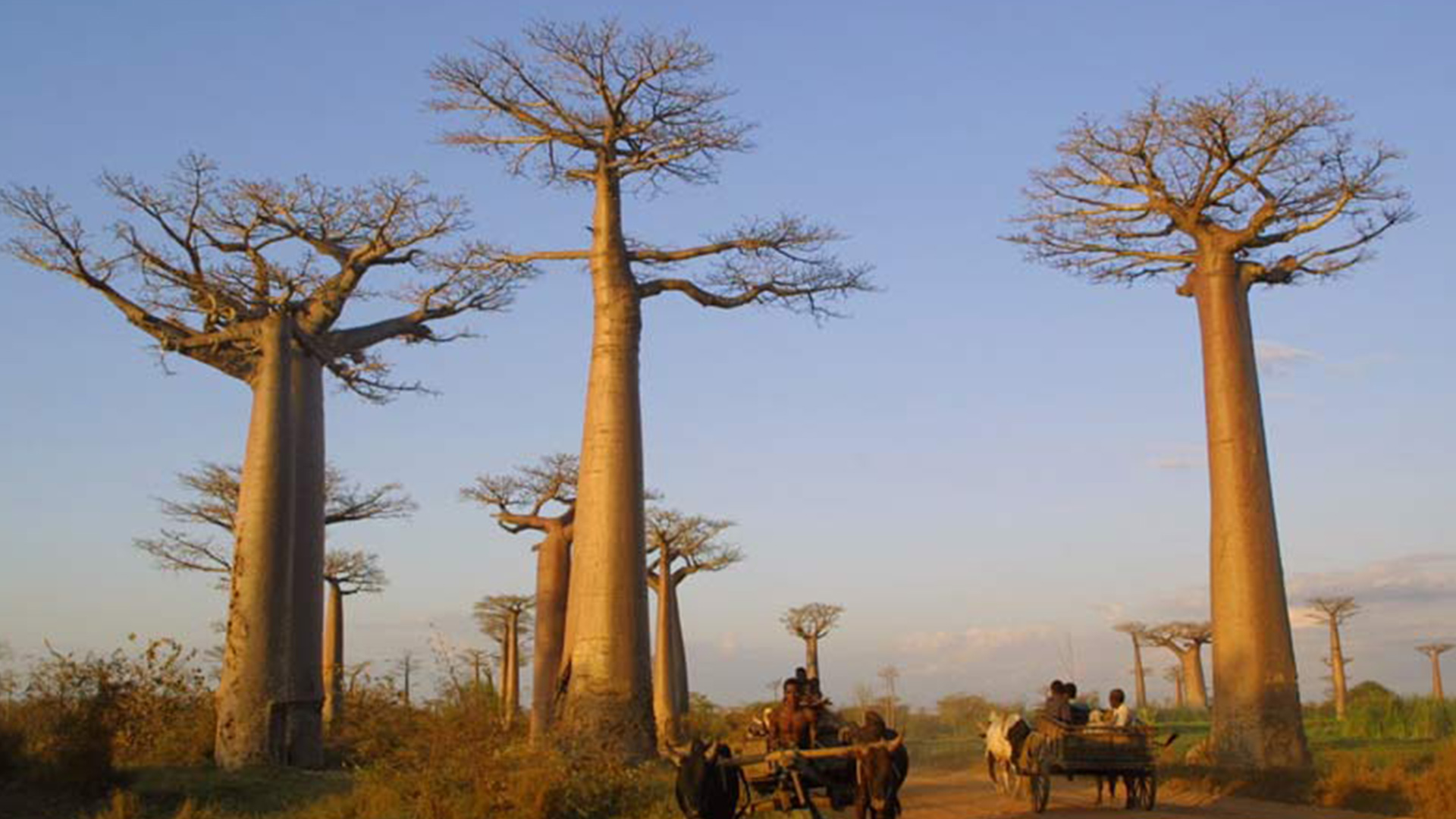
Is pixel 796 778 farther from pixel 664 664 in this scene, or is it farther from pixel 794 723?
pixel 664 664

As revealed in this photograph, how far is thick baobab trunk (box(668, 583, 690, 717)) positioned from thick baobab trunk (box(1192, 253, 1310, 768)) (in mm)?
12352

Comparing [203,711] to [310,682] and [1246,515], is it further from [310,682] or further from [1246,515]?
[1246,515]

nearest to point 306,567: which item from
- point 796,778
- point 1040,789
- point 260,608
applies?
point 260,608

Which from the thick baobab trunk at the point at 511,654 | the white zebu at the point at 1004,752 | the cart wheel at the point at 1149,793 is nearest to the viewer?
the cart wheel at the point at 1149,793

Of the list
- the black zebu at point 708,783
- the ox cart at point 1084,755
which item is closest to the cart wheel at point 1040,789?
the ox cart at point 1084,755

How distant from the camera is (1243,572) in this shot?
560 inches

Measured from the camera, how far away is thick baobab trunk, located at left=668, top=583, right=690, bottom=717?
83.9 feet

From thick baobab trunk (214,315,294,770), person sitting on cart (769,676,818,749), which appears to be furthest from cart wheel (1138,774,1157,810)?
thick baobab trunk (214,315,294,770)

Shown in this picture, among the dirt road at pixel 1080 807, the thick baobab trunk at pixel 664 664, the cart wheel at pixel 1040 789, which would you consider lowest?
the dirt road at pixel 1080 807

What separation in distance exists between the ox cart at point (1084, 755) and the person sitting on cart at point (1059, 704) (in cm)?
31

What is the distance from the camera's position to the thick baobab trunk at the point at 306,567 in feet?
48.0

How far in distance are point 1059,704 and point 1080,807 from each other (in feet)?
2.62

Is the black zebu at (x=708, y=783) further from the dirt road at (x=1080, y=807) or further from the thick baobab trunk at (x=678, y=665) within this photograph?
the thick baobab trunk at (x=678, y=665)

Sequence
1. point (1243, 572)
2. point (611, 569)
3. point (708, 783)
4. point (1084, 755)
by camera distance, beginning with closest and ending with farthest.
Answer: point (708, 783) < point (1084, 755) < point (611, 569) < point (1243, 572)
